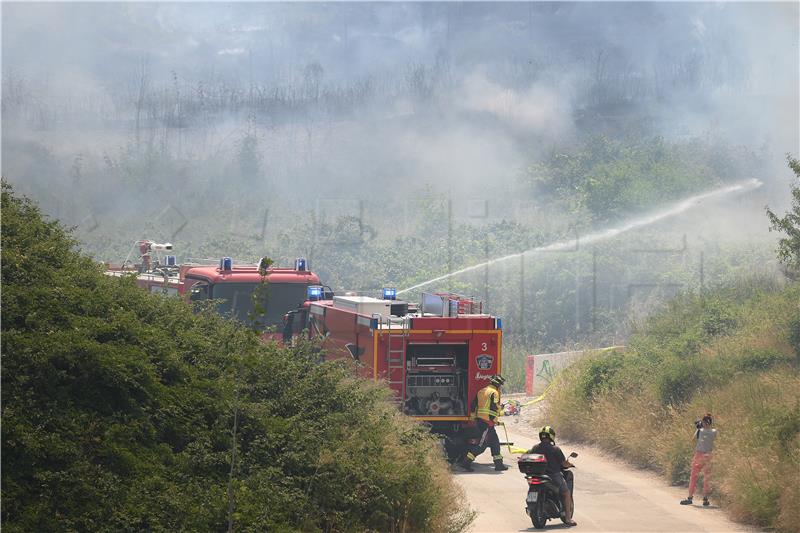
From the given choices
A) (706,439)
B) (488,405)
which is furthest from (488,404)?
(706,439)

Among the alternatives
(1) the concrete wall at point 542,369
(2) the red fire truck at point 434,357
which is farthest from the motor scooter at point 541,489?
(1) the concrete wall at point 542,369

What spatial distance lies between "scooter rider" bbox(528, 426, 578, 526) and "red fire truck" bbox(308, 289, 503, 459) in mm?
3800

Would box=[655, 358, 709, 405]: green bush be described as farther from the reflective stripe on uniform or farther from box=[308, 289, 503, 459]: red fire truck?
the reflective stripe on uniform

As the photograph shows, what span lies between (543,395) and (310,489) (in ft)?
49.1

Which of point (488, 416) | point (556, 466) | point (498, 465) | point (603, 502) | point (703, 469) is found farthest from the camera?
→ point (498, 465)

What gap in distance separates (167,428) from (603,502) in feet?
22.8

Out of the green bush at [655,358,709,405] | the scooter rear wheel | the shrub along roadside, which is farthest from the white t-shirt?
the green bush at [655,358,709,405]

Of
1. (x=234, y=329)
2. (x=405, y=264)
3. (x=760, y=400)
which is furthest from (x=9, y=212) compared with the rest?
(x=405, y=264)

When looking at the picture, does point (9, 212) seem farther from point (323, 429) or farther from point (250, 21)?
point (250, 21)

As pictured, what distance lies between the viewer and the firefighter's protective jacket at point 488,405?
15797 millimetres

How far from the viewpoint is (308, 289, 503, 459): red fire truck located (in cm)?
1574

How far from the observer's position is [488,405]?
51.9 ft

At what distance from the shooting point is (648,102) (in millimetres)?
65000

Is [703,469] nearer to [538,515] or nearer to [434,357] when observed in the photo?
[538,515]
